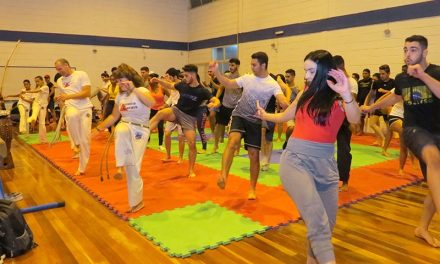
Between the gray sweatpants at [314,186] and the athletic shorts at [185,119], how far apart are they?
3.35 metres

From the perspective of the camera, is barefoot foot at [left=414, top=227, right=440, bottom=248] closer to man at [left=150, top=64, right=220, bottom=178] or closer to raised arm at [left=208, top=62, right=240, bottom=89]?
raised arm at [left=208, top=62, right=240, bottom=89]

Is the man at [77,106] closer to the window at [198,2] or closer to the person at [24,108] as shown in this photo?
the person at [24,108]

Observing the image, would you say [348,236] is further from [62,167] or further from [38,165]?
[38,165]

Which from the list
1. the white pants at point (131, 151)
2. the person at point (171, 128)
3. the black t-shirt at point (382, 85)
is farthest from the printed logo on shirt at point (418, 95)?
the black t-shirt at point (382, 85)

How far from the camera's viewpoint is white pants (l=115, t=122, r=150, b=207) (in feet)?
13.2

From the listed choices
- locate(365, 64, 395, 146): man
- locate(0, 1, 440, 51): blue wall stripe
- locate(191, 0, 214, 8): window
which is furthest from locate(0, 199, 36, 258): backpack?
locate(191, 0, 214, 8): window

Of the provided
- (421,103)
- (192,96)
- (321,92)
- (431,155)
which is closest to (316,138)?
(321,92)

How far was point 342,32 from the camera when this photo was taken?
1145 cm

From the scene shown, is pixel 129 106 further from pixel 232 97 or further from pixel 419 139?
pixel 232 97

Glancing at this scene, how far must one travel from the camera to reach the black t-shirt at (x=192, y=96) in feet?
18.5

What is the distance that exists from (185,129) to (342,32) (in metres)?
7.80

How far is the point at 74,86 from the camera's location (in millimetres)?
5910

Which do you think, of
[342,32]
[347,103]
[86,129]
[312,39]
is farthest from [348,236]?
[312,39]

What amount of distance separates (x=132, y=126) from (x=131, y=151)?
284 millimetres
